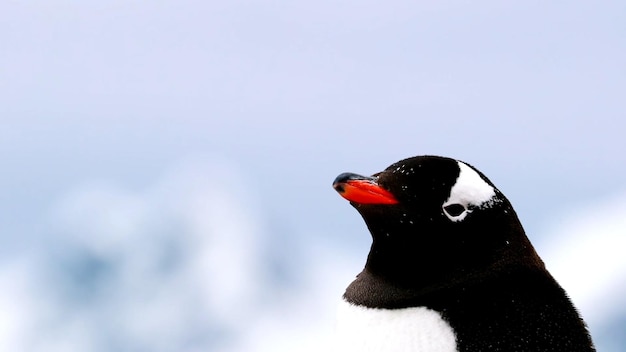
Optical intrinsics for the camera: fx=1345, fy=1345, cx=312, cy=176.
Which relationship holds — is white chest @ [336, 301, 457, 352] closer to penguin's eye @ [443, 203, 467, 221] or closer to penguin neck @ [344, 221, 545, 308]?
penguin neck @ [344, 221, 545, 308]

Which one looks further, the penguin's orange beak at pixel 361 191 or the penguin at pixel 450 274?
the penguin's orange beak at pixel 361 191

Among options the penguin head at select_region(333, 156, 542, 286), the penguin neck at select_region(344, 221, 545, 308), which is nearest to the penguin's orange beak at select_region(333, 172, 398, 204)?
the penguin head at select_region(333, 156, 542, 286)

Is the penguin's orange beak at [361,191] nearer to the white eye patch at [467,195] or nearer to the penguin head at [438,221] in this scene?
the penguin head at [438,221]

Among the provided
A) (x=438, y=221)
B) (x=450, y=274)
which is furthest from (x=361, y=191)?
(x=450, y=274)

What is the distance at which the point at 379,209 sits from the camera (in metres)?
3.99

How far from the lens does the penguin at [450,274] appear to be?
3.84 meters

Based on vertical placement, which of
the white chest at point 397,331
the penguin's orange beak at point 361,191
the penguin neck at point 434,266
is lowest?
the white chest at point 397,331

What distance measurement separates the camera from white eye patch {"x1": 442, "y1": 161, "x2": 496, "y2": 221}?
154 inches

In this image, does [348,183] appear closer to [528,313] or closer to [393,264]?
[393,264]

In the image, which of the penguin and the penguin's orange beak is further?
the penguin's orange beak

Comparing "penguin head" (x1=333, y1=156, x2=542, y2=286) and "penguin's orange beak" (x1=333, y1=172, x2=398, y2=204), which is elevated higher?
"penguin's orange beak" (x1=333, y1=172, x2=398, y2=204)

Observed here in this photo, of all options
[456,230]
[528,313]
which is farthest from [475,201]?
[528,313]

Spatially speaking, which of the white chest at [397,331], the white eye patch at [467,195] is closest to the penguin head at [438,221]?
the white eye patch at [467,195]

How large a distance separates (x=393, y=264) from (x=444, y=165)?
331 mm
